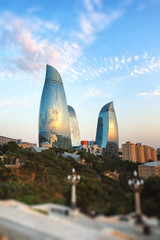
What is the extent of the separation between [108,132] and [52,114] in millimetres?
45783

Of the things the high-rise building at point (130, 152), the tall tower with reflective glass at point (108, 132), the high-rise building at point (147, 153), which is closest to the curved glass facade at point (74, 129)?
the tall tower with reflective glass at point (108, 132)

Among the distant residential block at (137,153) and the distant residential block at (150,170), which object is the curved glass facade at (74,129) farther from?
the distant residential block at (150,170)

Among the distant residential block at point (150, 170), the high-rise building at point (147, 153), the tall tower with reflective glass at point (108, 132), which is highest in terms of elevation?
the tall tower with reflective glass at point (108, 132)

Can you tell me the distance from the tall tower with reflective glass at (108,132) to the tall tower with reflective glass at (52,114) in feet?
114

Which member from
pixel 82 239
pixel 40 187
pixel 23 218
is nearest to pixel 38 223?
pixel 23 218

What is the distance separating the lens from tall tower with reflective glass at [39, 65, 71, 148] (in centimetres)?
9725

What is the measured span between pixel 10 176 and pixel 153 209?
2002cm

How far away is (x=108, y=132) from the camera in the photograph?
128 meters

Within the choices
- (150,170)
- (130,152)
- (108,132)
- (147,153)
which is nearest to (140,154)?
(147,153)

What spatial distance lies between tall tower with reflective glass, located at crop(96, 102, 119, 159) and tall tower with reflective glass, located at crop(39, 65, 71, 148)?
34716 mm

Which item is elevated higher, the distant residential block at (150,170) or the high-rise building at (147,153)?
the high-rise building at (147,153)

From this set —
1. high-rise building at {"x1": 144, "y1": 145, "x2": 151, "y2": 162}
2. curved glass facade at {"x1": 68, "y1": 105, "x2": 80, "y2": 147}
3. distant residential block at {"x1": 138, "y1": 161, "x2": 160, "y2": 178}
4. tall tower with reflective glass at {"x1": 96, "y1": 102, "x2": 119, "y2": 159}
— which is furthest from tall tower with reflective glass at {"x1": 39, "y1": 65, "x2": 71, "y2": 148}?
distant residential block at {"x1": 138, "y1": 161, "x2": 160, "y2": 178}

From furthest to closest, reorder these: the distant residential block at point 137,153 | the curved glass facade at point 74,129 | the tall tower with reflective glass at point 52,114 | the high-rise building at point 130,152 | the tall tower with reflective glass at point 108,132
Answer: the curved glass facade at point 74,129
the tall tower with reflective glass at point 108,132
the distant residential block at point 137,153
the high-rise building at point 130,152
the tall tower with reflective glass at point 52,114

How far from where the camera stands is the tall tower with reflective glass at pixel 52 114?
97.2 metres
